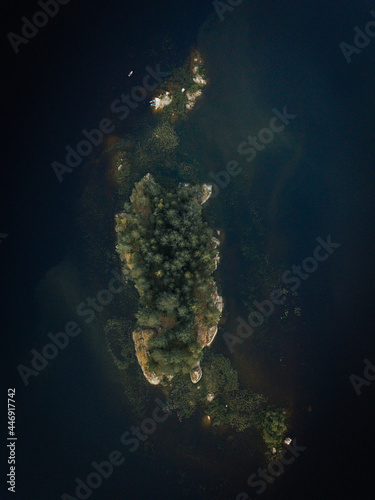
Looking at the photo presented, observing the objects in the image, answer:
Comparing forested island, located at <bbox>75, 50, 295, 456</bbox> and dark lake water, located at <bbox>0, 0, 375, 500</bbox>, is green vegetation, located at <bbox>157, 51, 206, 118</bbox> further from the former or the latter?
dark lake water, located at <bbox>0, 0, 375, 500</bbox>

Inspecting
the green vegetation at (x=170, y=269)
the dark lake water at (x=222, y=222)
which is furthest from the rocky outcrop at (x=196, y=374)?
the dark lake water at (x=222, y=222)

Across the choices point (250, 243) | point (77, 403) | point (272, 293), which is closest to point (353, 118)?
point (250, 243)

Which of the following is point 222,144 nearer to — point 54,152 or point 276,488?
point 54,152

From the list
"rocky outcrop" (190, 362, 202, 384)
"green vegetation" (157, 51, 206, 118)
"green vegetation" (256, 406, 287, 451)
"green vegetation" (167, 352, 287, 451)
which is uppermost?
"green vegetation" (157, 51, 206, 118)

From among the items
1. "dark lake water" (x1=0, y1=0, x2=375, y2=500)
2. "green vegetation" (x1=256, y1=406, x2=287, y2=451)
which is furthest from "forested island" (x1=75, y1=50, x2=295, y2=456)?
"dark lake water" (x1=0, y1=0, x2=375, y2=500)

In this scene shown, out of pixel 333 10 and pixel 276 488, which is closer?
pixel 276 488

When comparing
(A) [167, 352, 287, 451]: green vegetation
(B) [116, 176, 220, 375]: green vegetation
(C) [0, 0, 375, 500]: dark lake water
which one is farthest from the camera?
(C) [0, 0, 375, 500]: dark lake water

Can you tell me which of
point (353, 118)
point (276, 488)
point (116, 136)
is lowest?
point (276, 488)
